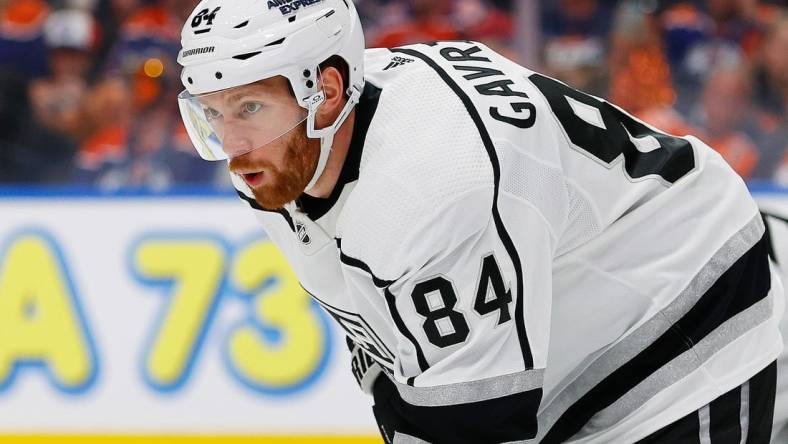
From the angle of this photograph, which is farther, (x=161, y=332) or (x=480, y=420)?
(x=161, y=332)

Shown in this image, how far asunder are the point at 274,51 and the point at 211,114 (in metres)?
0.17

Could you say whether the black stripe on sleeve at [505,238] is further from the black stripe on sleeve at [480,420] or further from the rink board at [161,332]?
the rink board at [161,332]

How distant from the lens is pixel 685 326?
1859 millimetres

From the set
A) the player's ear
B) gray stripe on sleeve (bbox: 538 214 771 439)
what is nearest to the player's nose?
the player's ear

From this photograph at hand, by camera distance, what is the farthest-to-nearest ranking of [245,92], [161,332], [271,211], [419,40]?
[419,40] → [161,332] → [271,211] → [245,92]

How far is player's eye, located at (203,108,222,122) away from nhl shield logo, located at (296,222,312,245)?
0.71 feet

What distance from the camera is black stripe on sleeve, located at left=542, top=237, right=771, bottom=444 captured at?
1.86 metres

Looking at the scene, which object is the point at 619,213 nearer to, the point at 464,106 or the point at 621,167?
the point at 621,167

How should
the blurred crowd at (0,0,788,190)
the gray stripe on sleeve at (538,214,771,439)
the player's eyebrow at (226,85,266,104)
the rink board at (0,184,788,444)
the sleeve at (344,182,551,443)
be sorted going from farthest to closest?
the blurred crowd at (0,0,788,190)
the rink board at (0,184,788,444)
the gray stripe on sleeve at (538,214,771,439)
the player's eyebrow at (226,85,266,104)
the sleeve at (344,182,551,443)

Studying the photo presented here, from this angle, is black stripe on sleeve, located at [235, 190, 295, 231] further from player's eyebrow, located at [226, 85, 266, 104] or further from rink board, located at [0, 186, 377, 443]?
rink board, located at [0, 186, 377, 443]

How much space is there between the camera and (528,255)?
1644 mm

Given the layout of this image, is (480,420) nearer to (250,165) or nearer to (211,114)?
(250,165)

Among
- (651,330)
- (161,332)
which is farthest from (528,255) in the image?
(161,332)

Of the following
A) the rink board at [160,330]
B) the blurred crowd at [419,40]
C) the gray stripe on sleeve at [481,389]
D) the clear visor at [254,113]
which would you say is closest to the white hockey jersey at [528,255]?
the gray stripe on sleeve at [481,389]
